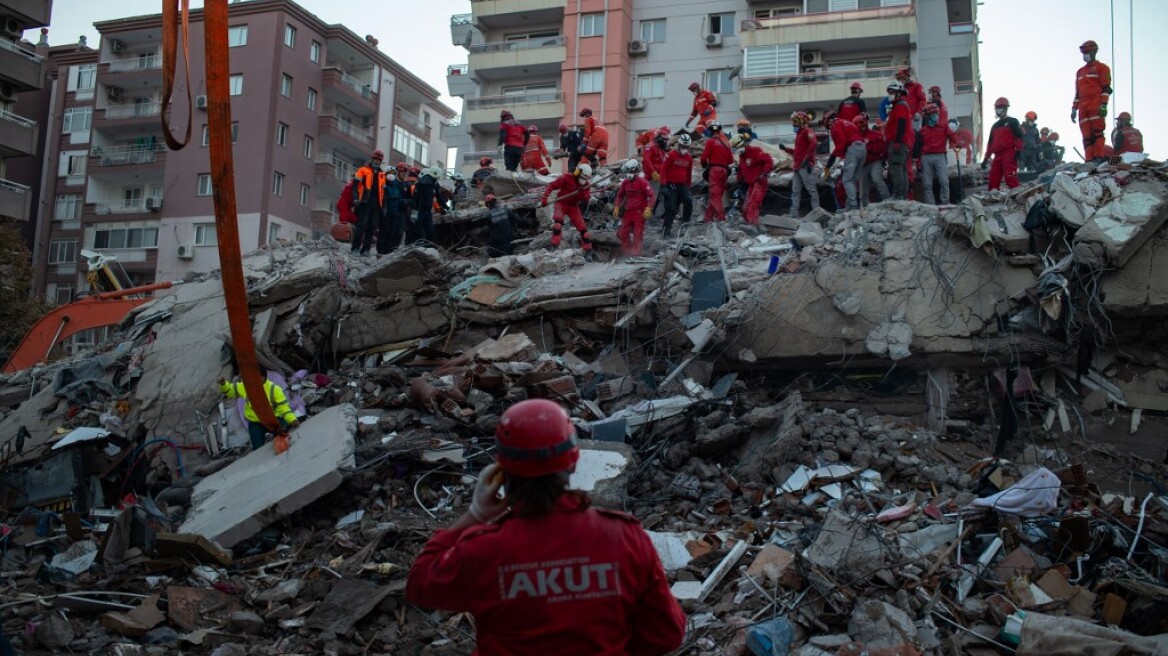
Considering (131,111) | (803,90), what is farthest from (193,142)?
(803,90)

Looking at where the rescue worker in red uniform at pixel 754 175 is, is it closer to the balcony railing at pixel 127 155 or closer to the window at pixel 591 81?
the window at pixel 591 81

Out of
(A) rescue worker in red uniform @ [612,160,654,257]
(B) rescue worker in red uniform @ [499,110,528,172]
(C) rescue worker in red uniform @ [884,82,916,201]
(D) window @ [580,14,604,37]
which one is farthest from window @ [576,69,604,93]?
(C) rescue worker in red uniform @ [884,82,916,201]

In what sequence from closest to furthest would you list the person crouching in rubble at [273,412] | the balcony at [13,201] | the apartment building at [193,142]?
1. the person crouching in rubble at [273,412]
2. the balcony at [13,201]
3. the apartment building at [193,142]

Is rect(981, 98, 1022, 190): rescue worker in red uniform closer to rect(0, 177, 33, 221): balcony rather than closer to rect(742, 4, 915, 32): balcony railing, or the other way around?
rect(742, 4, 915, 32): balcony railing

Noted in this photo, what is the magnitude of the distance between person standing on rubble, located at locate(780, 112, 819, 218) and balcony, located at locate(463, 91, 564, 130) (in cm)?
1911

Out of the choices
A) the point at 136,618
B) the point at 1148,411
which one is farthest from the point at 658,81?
the point at 136,618

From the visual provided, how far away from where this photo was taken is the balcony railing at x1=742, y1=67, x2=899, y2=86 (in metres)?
27.3

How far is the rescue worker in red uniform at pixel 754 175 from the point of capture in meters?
13.0

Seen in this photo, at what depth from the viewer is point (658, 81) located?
104 ft

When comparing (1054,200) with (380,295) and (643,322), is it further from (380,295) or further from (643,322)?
(380,295)

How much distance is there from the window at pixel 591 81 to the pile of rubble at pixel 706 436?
65.6 ft

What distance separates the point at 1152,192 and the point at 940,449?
3381mm

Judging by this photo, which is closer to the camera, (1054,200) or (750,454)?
(750,454)

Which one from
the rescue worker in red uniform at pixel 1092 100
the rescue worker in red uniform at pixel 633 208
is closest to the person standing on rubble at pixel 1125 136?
the rescue worker in red uniform at pixel 1092 100
